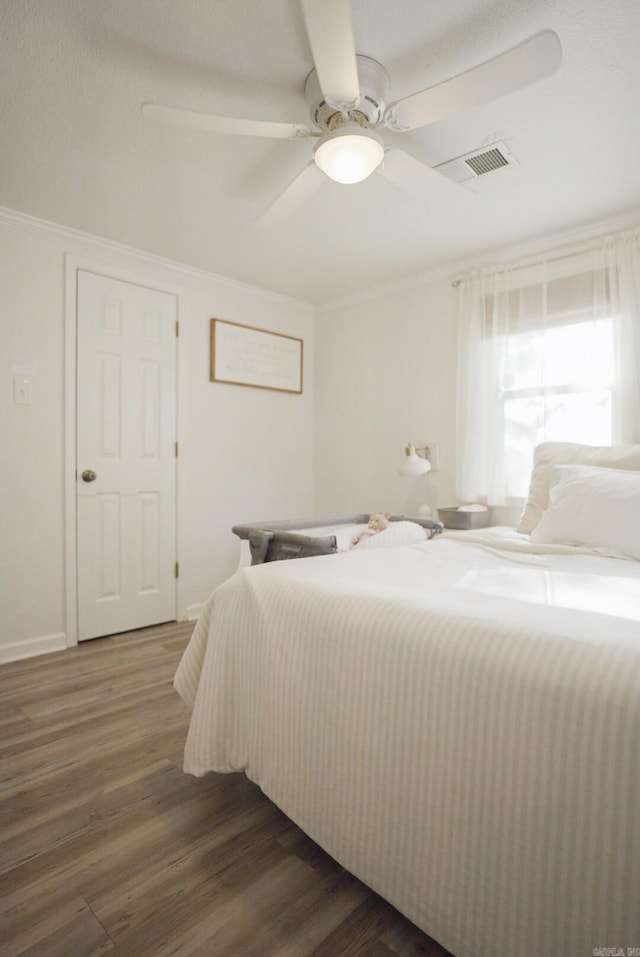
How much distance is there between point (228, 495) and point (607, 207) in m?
2.87

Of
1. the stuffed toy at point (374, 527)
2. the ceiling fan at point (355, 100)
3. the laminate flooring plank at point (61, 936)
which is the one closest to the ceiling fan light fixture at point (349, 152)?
the ceiling fan at point (355, 100)

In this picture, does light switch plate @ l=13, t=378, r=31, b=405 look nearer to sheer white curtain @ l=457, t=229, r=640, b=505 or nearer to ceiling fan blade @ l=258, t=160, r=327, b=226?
ceiling fan blade @ l=258, t=160, r=327, b=226

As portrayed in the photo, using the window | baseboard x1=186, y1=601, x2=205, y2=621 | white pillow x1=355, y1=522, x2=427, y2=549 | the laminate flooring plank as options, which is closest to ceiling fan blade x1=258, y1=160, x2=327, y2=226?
white pillow x1=355, y1=522, x2=427, y2=549

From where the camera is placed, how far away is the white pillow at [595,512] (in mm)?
1767

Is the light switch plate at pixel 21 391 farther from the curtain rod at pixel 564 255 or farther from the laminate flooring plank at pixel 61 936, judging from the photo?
the curtain rod at pixel 564 255

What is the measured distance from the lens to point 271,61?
→ 1.62 metres

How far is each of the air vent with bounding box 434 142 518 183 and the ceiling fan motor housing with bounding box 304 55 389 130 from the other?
517 millimetres

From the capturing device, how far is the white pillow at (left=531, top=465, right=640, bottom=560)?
5.80 feet

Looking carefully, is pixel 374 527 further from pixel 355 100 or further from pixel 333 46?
pixel 333 46

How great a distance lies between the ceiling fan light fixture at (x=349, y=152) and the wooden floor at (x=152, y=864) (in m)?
2.08

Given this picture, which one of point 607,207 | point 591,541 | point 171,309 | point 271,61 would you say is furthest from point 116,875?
point 607,207

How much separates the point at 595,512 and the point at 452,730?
4.14ft

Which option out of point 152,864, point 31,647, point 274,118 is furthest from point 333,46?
point 31,647

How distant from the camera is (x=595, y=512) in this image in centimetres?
186
